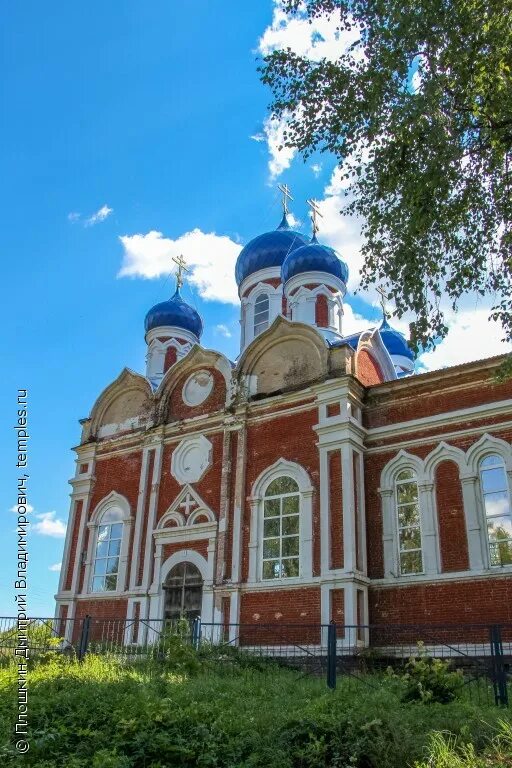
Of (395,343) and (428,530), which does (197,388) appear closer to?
(428,530)

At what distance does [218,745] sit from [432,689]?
2715 mm

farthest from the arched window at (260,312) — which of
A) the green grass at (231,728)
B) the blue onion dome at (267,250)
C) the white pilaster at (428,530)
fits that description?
the green grass at (231,728)

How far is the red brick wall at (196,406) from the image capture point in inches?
556

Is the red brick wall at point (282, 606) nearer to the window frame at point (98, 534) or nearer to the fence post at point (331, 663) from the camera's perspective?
the fence post at point (331, 663)

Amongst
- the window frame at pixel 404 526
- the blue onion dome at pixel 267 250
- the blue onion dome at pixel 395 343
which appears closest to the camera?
the window frame at pixel 404 526

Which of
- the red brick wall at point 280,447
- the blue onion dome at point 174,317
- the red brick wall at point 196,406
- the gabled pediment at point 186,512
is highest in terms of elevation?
the blue onion dome at point 174,317

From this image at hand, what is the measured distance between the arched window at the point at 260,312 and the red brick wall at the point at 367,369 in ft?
14.8

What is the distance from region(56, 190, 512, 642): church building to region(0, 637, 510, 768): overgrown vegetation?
3.96m

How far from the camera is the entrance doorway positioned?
12.7m

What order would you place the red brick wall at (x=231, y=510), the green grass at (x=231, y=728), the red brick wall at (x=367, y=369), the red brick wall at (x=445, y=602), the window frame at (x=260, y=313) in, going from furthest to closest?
the window frame at (x=260, y=313) → the red brick wall at (x=367, y=369) → the red brick wall at (x=231, y=510) → the red brick wall at (x=445, y=602) → the green grass at (x=231, y=728)

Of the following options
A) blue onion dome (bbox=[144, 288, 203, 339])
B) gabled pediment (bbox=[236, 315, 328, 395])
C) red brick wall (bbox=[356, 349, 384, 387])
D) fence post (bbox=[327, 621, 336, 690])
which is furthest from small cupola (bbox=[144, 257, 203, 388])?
fence post (bbox=[327, 621, 336, 690])

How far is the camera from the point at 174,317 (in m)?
20.6

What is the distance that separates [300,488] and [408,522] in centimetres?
198

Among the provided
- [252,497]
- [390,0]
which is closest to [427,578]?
[252,497]
